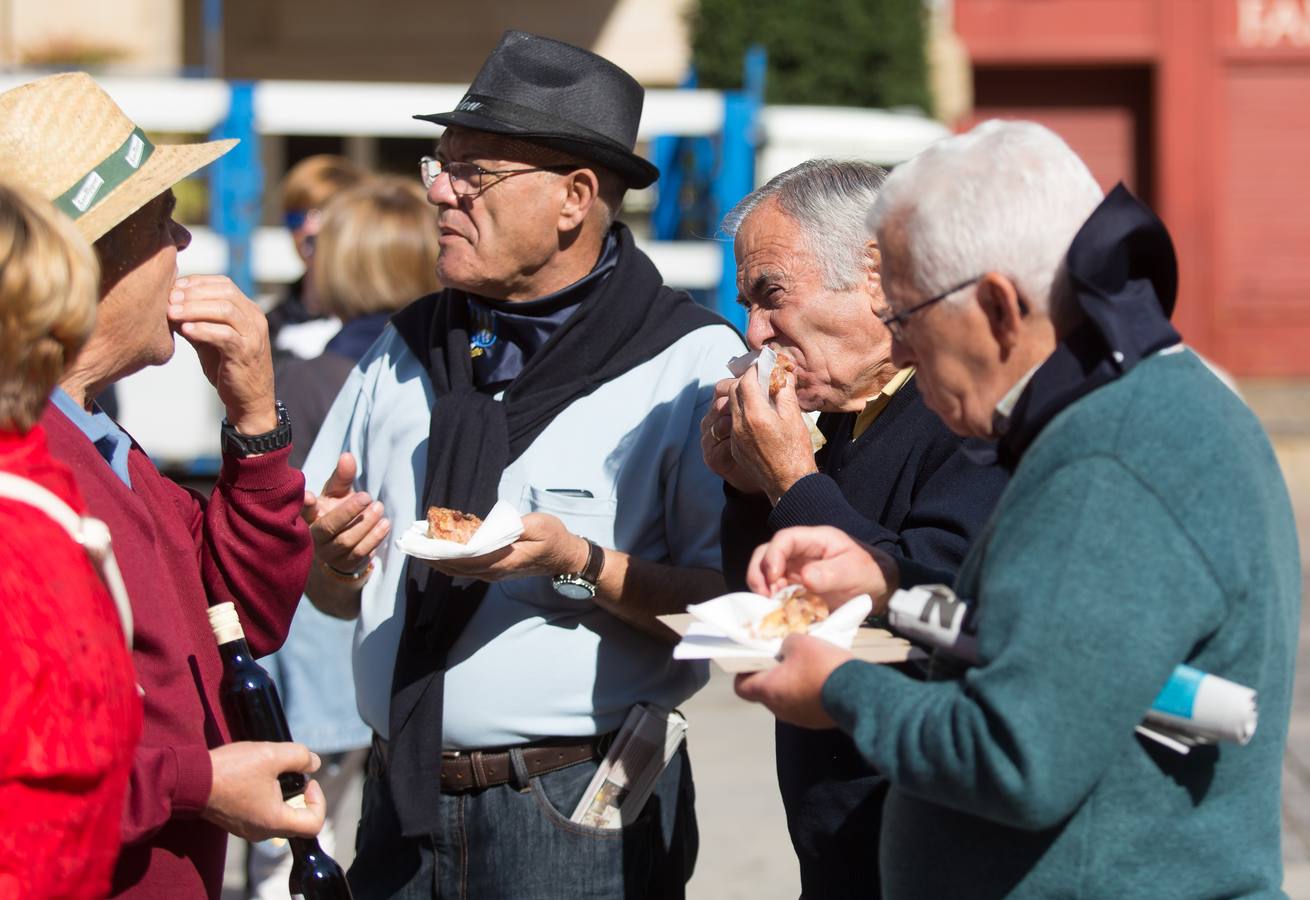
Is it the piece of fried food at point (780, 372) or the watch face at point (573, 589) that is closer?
the piece of fried food at point (780, 372)

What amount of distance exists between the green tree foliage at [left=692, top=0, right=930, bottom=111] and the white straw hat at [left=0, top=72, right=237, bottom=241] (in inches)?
485

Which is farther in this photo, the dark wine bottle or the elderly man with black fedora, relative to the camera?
the elderly man with black fedora

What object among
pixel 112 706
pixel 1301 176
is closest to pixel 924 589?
pixel 112 706

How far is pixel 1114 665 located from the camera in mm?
1717

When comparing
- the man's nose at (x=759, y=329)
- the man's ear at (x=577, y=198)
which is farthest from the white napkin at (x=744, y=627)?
the man's ear at (x=577, y=198)

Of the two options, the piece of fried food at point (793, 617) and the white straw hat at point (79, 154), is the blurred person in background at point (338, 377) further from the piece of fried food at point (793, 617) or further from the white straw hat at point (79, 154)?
the piece of fried food at point (793, 617)

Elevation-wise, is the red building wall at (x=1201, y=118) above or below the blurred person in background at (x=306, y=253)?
below

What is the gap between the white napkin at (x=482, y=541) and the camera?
2.60 m

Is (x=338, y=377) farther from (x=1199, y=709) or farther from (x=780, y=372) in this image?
(x=1199, y=709)

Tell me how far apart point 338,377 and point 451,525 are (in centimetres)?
172

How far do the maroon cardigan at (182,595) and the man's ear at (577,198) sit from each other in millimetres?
826

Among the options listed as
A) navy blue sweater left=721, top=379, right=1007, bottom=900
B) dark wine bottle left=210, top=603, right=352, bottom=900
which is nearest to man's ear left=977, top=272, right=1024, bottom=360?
navy blue sweater left=721, top=379, right=1007, bottom=900

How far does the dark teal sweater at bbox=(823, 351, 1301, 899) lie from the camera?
1.72m

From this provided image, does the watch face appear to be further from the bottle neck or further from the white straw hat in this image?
the white straw hat
